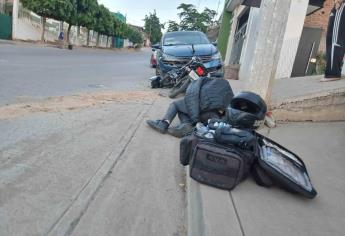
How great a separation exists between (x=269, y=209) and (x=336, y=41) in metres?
4.99

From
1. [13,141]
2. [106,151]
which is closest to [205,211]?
[106,151]

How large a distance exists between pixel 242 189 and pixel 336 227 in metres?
0.88

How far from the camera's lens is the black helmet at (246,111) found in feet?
15.3

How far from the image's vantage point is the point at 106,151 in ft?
16.6

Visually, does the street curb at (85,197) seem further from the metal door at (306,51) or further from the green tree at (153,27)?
the green tree at (153,27)

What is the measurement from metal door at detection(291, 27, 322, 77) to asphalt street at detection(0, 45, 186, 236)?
25.5 feet

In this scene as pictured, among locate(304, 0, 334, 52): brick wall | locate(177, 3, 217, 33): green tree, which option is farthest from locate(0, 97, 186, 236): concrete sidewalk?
locate(177, 3, 217, 33): green tree

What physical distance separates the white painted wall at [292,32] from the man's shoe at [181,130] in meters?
7.56

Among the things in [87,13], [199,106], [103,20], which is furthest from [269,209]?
[103,20]

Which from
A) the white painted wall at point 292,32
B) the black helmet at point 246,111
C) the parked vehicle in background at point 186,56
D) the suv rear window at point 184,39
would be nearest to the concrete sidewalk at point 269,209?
the black helmet at point 246,111

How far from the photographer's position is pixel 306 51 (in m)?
14.2

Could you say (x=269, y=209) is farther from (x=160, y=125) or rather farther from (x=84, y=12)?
(x=84, y=12)

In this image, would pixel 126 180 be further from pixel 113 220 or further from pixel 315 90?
pixel 315 90

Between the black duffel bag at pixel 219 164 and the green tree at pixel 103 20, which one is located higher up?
the green tree at pixel 103 20
